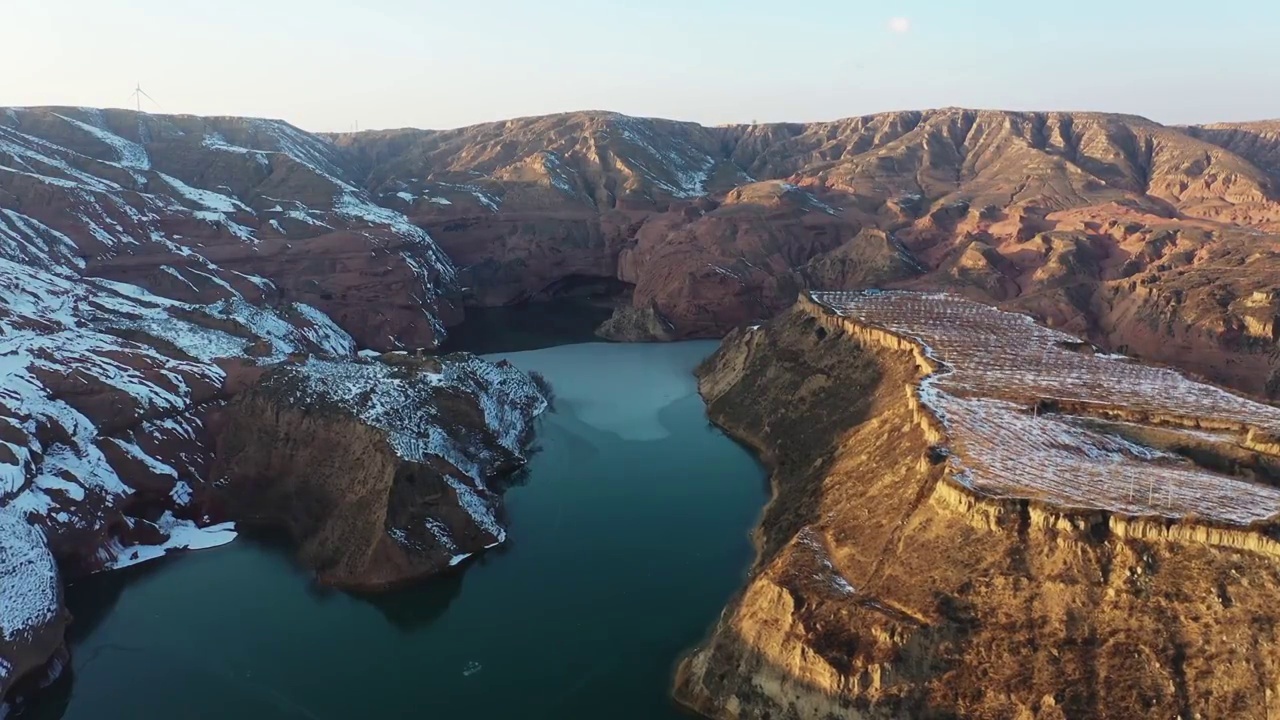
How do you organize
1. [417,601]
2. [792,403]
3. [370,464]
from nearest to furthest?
[417,601] < [370,464] < [792,403]

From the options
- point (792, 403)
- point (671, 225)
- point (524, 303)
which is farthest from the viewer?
point (671, 225)

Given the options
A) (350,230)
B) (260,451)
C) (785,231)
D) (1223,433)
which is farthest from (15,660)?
(785,231)

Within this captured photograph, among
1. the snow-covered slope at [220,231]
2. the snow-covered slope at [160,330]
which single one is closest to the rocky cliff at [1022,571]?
the snow-covered slope at [160,330]

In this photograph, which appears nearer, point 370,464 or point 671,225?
point 370,464

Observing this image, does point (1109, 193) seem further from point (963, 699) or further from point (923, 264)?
point (963, 699)

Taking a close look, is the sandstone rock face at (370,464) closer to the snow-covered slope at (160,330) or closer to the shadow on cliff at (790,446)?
the snow-covered slope at (160,330)

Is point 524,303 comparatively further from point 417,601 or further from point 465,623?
point 465,623

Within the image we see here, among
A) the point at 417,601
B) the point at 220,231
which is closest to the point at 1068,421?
the point at 417,601

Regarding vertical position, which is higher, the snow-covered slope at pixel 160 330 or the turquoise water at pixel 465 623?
the snow-covered slope at pixel 160 330

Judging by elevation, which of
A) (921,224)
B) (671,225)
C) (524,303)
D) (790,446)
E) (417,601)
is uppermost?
(921,224)
